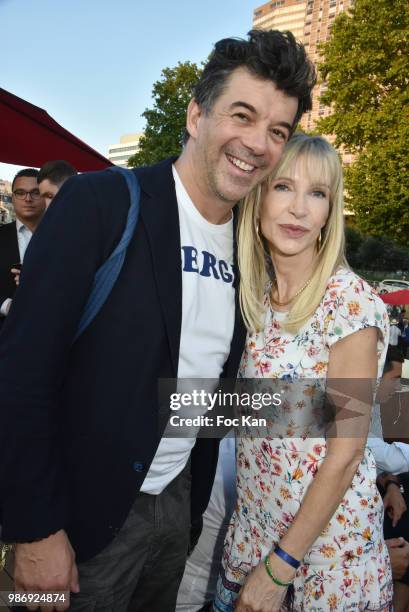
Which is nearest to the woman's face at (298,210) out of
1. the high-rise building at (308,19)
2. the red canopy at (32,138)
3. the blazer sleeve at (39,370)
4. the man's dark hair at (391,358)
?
the blazer sleeve at (39,370)

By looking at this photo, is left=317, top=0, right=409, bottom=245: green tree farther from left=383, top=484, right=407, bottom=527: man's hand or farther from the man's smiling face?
the man's smiling face

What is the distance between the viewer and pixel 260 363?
1960mm

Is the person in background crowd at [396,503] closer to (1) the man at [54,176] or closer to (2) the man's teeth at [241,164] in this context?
(2) the man's teeth at [241,164]

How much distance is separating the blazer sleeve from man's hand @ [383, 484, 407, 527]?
7.06 ft

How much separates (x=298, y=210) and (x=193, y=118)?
0.62 m

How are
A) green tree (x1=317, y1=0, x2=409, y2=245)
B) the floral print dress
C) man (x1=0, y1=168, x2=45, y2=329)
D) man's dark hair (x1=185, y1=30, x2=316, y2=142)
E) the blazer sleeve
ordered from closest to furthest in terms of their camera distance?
the blazer sleeve < the floral print dress < man's dark hair (x1=185, y1=30, x2=316, y2=142) < man (x1=0, y1=168, x2=45, y2=329) < green tree (x1=317, y1=0, x2=409, y2=245)

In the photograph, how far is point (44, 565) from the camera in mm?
1411

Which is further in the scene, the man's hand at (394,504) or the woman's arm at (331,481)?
the man's hand at (394,504)

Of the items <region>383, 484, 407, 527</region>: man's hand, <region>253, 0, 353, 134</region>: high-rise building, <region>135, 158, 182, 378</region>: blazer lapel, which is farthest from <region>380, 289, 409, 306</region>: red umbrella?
<region>253, 0, 353, 134</region>: high-rise building

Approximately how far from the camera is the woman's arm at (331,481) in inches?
66.9

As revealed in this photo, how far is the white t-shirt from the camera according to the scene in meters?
1.81

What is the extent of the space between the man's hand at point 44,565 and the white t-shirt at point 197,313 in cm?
43

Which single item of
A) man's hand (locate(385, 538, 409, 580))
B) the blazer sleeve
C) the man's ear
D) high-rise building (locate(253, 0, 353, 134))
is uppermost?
high-rise building (locate(253, 0, 353, 134))

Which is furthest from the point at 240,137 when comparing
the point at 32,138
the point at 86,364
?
the point at 32,138
